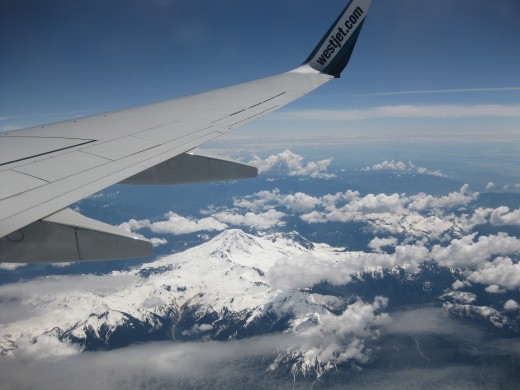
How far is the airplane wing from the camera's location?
231 centimetres

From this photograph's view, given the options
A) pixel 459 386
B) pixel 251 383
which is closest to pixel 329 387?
pixel 251 383

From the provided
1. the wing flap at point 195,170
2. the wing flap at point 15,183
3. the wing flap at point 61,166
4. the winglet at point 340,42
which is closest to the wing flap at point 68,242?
the wing flap at point 15,183

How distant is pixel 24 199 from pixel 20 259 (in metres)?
0.57

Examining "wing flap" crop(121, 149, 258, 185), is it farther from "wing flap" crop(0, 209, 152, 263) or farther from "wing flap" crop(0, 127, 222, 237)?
"wing flap" crop(0, 209, 152, 263)

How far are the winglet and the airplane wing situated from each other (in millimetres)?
23

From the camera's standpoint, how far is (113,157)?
337 centimetres

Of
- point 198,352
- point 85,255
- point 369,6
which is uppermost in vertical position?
point 369,6

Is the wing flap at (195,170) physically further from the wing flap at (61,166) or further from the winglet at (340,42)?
the winglet at (340,42)

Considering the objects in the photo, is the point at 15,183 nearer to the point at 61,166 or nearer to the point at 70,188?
the point at 70,188

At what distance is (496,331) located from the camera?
584ft

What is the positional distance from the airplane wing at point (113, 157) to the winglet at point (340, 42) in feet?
0.07

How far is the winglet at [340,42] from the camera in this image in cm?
668

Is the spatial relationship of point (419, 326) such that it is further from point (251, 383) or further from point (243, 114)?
point (243, 114)

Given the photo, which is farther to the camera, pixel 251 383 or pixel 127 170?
pixel 251 383
